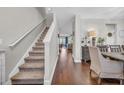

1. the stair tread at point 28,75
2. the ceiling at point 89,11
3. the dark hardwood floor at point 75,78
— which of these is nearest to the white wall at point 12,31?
→ the stair tread at point 28,75

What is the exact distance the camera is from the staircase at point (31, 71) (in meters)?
3.45

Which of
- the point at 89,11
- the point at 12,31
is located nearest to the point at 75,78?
the point at 12,31

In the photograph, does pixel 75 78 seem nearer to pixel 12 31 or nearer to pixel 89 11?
pixel 12 31

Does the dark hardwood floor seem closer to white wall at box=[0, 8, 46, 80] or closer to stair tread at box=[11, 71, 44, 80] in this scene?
stair tread at box=[11, 71, 44, 80]

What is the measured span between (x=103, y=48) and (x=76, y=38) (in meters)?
1.89

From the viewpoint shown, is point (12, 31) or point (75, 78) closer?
point (12, 31)

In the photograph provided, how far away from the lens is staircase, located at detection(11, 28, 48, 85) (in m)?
3.45

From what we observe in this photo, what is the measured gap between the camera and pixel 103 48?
568 centimetres

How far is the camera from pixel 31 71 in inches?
155

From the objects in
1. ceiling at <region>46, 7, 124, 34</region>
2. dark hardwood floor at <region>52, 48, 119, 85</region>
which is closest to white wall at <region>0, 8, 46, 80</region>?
dark hardwood floor at <region>52, 48, 119, 85</region>
